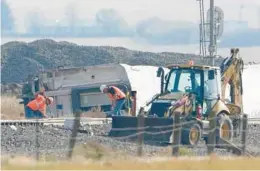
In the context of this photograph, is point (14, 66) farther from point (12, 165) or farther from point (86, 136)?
point (12, 165)

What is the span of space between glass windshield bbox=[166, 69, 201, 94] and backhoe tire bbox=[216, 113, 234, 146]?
4.18 ft

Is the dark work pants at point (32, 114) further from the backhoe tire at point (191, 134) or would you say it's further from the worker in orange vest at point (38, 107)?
the backhoe tire at point (191, 134)

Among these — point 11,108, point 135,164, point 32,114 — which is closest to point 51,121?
point 32,114

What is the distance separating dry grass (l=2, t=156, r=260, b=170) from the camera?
20.2 metres

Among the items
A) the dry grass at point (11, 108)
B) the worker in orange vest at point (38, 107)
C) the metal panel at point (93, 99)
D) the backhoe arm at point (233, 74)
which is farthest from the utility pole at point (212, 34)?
the backhoe arm at point (233, 74)

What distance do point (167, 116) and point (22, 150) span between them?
6.71 m

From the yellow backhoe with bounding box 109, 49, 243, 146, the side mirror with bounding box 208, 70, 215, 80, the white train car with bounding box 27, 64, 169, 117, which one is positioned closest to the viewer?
the yellow backhoe with bounding box 109, 49, 243, 146

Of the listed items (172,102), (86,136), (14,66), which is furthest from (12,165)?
(14,66)

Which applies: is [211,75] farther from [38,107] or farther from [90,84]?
[90,84]

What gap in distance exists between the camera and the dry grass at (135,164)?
66.3 ft

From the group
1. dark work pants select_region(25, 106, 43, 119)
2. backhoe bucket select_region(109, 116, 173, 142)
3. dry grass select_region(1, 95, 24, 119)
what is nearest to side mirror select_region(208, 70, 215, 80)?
backhoe bucket select_region(109, 116, 173, 142)

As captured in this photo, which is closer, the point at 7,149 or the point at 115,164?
the point at 115,164

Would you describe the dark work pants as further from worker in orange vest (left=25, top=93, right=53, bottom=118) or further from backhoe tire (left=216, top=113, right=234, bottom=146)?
backhoe tire (left=216, top=113, right=234, bottom=146)

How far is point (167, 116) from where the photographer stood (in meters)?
30.8
